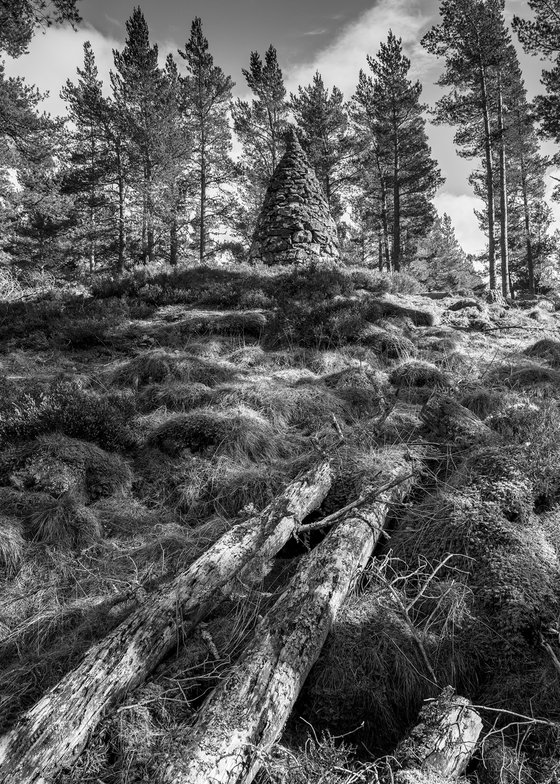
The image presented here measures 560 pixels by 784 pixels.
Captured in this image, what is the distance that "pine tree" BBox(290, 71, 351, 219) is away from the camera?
2458cm

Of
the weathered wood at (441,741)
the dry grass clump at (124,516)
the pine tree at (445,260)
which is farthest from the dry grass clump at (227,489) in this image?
the pine tree at (445,260)

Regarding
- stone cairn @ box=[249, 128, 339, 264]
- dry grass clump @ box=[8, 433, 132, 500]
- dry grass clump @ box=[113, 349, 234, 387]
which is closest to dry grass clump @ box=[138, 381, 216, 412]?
dry grass clump @ box=[113, 349, 234, 387]

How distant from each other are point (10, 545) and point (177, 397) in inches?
106

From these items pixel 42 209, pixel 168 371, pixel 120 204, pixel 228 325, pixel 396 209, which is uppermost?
pixel 120 204

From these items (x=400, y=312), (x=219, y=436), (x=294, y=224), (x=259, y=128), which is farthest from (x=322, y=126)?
(x=219, y=436)

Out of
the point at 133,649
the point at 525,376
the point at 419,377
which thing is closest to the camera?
the point at 133,649

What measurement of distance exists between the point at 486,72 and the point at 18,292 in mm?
21018

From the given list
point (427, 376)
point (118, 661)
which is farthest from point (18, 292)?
point (118, 661)

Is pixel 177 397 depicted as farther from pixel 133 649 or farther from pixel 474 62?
pixel 474 62

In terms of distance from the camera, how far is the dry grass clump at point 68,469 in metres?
3.96

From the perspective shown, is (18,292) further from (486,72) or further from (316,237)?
(486,72)

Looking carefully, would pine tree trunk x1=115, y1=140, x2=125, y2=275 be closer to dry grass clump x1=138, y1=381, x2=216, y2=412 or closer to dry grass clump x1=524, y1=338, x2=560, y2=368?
dry grass clump x1=138, y1=381, x2=216, y2=412

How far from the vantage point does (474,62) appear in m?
18.2

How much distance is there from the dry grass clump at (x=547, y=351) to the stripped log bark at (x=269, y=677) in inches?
216
